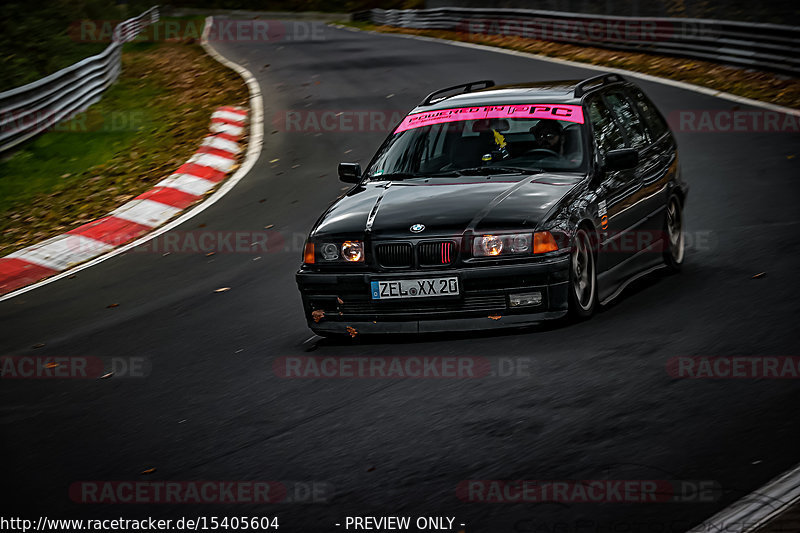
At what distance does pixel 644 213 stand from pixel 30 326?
506cm

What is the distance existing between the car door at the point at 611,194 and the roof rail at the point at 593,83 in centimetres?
9

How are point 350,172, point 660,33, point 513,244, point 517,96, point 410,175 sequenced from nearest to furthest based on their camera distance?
1. point 513,244
2. point 410,175
3. point 517,96
4. point 350,172
5. point 660,33

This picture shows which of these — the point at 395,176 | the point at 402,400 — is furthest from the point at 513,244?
the point at 395,176

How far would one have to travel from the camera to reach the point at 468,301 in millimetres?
6984

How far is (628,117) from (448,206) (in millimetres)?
2372

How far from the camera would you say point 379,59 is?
2820cm

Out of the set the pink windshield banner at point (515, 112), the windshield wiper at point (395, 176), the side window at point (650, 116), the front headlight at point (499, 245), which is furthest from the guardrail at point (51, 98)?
the front headlight at point (499, 245)

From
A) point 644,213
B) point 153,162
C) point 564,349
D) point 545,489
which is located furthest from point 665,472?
point 153,162

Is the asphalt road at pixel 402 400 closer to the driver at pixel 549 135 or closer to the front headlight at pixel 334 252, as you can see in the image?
the front headlight at pixel 334 252

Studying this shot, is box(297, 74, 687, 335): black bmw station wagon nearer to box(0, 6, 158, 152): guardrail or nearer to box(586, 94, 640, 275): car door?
box(586, 94, 640, 275): car door

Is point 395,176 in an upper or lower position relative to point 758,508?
upper

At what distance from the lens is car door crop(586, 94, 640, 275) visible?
772 centimetres

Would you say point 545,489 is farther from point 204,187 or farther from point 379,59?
point 379,59

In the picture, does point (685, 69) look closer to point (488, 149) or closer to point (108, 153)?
point (108, 153)
